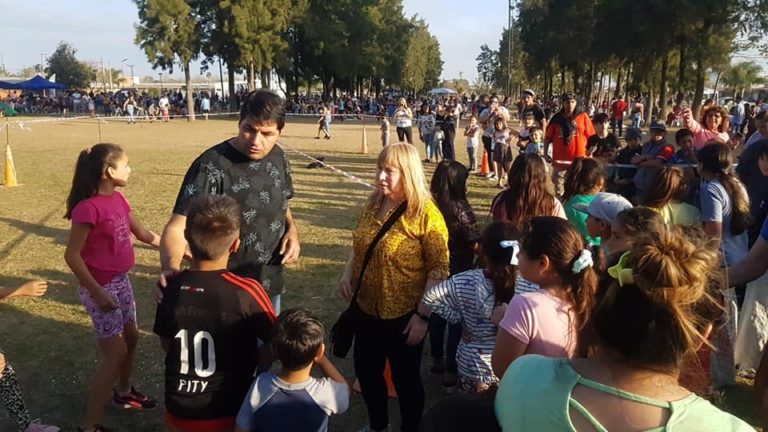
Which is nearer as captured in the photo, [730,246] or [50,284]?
[730,246]

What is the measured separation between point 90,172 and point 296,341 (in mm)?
1850

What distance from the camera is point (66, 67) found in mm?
77875

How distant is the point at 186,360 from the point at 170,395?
188 mm

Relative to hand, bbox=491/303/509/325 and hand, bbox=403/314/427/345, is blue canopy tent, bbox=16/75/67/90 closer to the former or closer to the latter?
hand, bbox=403/314/427/345

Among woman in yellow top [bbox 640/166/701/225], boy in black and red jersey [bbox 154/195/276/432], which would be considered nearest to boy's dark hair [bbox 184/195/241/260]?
boy in black and red jersey [bbox 154/195/276/432]

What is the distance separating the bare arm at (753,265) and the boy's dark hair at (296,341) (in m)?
2.04

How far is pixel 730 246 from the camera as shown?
14.4 ft

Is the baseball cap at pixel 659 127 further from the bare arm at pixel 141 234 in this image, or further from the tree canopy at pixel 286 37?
the tree canopy at pixel 286 37

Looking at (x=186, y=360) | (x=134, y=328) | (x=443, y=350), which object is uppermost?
(x=186, y=360)

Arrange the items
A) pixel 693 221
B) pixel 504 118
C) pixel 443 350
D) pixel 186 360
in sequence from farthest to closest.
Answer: pixel 504 118, pixel 443 350, pixel 693 221, pixel 186 360

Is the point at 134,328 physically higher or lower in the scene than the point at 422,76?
lower

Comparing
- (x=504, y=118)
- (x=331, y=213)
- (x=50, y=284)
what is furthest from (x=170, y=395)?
(x=504, y=118)

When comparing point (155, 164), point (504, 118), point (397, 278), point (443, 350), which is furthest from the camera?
point (155, 164)

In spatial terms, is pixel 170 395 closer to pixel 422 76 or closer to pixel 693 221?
pixel 693 221
